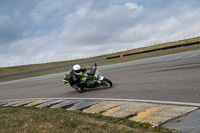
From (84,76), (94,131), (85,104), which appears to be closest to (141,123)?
(94,131)

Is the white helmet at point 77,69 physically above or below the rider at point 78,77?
above

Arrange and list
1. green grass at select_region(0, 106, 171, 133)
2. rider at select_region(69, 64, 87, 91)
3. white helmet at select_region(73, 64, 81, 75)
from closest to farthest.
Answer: green grass at select_region(0, 106, 171, 133) < white helmet at select_region(73, 64, 81, 75) < rider at select_region(69, 64, 87, 91)

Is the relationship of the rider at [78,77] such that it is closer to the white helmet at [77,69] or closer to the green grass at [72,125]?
the white helmet at [77,69]

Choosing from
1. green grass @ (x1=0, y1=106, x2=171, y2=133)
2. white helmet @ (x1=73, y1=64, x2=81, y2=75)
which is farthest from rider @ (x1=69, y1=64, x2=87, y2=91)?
green grass @ (x1=0, y1=106, x2=171, y2=133)

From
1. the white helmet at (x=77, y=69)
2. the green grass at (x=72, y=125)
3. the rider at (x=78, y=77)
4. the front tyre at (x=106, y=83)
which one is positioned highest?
the white helmet at (x=77, y=69)

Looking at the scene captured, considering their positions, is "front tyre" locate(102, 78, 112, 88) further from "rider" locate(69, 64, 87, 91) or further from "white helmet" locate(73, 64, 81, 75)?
"white helmet" locate(73, 64, 81, 75)

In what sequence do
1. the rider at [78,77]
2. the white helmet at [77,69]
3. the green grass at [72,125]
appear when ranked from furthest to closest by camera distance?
the rider at [78,77]
the white helmet at [77,69]
the green grass at [72,125]

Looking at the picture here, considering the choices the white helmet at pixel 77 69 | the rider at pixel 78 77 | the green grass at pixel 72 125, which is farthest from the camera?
the rider at pixel 78 77

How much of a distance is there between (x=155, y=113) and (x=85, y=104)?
2.91 meters

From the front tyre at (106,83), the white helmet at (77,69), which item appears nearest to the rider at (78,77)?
the white helmet at (77,69)

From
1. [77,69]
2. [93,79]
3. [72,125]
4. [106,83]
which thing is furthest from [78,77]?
[72,125]

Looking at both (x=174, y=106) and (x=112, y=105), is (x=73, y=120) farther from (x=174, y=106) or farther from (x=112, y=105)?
(x=174, y=106)

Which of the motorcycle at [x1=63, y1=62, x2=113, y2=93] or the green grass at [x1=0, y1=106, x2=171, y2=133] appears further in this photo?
the motorcycle at [x1=63, y1=62, x2=113, y2=93]

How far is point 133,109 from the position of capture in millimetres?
5320
